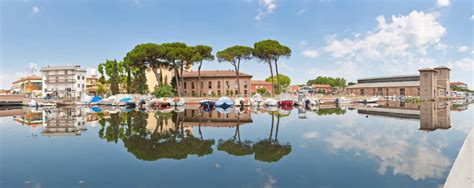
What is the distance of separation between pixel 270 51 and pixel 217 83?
14.4 meters

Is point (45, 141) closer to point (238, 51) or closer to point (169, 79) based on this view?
point (238, 51)

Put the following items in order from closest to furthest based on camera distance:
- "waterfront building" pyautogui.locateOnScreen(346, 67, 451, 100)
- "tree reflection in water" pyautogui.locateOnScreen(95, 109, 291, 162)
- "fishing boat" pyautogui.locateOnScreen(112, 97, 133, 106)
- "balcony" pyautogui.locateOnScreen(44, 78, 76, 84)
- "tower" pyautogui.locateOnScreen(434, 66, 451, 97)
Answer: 1. "tree reflection in water" pyautogui.locateOnScreen(95, 109, 291, 162)
2. "fishing boat" pyautogui.locateOnScreen(112, 97, 133, 106)
3. "waterfront building" pyautogui.locateOnScreen(346, 67, 451, 100)
4. "balcony" pyautogui.locateOnScreen(44, 78, 76, 84)
5. "tower" pyautogui.locateOnScreen(434, 66, 451, 97)

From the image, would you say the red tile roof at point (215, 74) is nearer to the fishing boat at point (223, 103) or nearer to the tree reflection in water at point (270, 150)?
the fishing boat at point (223, 103)

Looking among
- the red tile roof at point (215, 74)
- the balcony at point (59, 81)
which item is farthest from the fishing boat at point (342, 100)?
the balcony at point (59, 81)

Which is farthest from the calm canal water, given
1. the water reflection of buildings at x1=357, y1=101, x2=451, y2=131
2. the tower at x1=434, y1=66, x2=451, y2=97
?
the tower at x1=434, y1=66, x2=451, y2=97

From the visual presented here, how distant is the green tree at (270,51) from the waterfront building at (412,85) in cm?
3544

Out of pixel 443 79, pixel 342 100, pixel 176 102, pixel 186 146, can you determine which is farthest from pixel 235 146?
pixel 443 79

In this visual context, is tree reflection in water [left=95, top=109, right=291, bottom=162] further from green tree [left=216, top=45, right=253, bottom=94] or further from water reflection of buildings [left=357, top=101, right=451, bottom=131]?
green tree [left=216, top=45, right=253, bottom=94]

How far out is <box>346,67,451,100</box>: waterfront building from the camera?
194ft

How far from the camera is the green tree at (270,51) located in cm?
4444

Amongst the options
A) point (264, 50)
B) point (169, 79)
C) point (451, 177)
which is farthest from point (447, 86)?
point (451, 177)

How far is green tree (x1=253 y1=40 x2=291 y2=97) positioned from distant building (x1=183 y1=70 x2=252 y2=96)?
7.33 meters

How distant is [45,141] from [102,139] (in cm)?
211

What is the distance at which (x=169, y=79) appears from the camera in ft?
185
